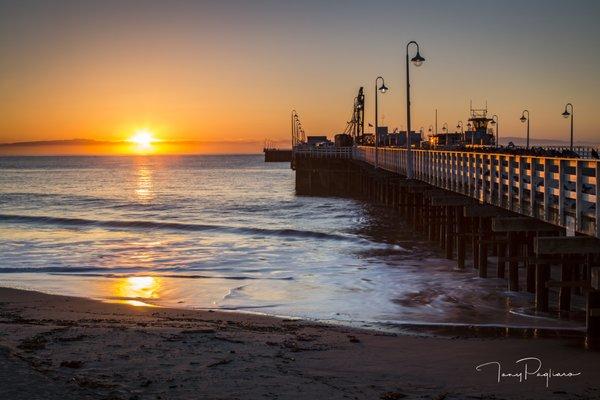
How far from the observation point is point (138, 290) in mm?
17844

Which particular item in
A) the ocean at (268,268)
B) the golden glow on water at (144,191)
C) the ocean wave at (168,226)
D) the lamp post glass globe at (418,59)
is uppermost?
the lamp post glass globe at (418,59)

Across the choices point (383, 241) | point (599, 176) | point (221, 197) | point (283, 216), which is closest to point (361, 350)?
point (599, 176)

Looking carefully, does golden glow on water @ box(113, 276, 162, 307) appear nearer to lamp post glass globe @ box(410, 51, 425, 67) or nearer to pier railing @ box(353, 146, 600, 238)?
pier railing @ box(353, 146, 600, 238)

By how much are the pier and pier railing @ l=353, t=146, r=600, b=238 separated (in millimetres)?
18

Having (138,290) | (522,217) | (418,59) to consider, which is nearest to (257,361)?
(522,217)

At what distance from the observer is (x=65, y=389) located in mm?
7871

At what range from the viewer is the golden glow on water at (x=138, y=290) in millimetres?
16231

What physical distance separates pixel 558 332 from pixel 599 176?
9.23 feet

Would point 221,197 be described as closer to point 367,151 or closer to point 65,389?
point 367,151

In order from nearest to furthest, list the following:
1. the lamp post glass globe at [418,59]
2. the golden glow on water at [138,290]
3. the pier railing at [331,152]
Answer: the golden glow on water at [138,290] < the lamp post glass globe at [418,59] < the pier railing at [331,152]

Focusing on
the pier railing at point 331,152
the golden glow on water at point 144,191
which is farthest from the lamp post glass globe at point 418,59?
the golden glow on water at point 144,191

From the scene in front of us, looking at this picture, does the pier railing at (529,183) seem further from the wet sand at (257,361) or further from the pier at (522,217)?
the wet sand at (257,361)

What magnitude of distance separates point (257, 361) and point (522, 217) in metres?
7.40

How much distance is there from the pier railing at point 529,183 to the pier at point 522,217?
0.02m
